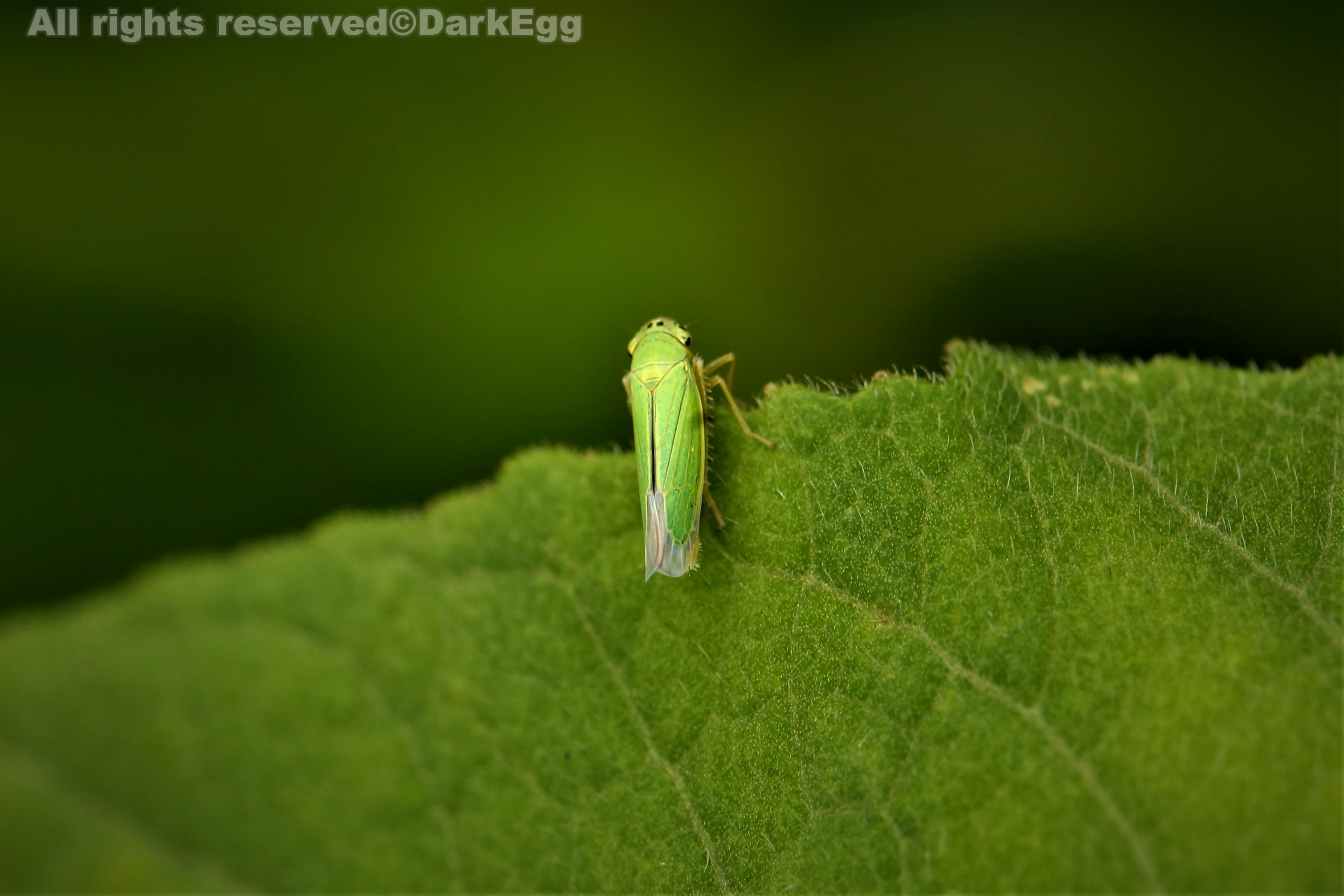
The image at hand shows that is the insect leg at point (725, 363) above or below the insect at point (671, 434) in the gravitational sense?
above

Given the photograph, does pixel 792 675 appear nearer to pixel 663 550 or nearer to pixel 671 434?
pixel 663 550

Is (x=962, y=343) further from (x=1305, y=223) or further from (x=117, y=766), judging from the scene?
(x=117, y=766)

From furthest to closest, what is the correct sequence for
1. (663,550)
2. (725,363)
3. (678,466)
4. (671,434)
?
(725,363), (671,434), (678,466), (663,550)

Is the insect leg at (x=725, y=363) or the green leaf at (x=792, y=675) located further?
the insect leg at (x=725, y=363)

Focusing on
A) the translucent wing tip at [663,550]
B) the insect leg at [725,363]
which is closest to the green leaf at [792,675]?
the translucent wing tip at [663,550]

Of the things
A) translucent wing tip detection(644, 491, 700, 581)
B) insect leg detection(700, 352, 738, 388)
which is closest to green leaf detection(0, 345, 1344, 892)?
translucent wing tip detection(644, 491, 700, 581)

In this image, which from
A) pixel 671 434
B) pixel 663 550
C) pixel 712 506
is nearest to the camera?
pixel 663 550

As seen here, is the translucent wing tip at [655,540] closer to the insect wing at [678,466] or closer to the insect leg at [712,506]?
the insect wing at [678,466]

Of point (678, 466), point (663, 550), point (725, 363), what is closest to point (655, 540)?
point (663, 550)
